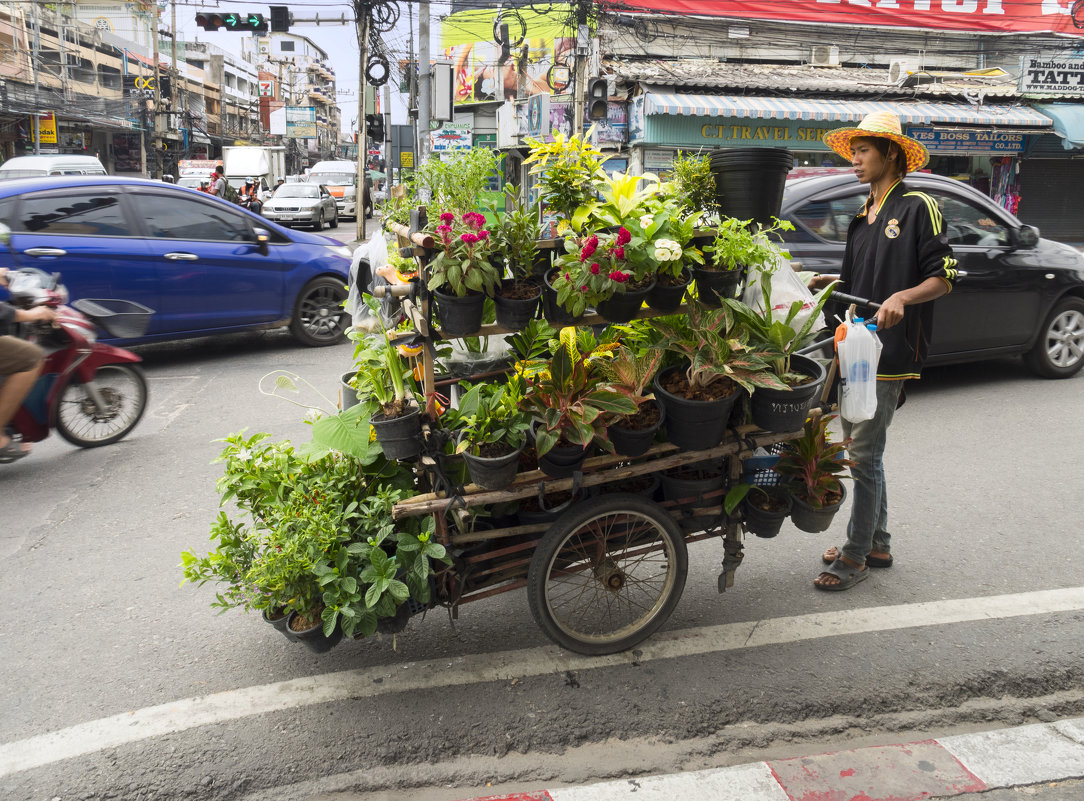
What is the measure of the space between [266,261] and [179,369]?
1.31 metres

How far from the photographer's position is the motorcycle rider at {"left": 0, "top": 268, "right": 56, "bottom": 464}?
472 centimetres

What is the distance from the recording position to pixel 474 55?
103 feet

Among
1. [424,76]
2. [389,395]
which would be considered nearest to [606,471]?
[389,395]

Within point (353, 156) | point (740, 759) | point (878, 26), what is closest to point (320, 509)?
point (740, 759)

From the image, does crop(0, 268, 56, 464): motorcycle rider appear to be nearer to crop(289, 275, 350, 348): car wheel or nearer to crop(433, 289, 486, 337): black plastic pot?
crop(433, 289, 486, 337): black plastic pot

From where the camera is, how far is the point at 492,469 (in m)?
2.75

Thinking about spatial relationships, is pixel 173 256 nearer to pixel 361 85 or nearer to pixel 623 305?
pixel 623 305

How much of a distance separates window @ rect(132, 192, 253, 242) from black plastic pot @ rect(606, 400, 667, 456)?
583cm

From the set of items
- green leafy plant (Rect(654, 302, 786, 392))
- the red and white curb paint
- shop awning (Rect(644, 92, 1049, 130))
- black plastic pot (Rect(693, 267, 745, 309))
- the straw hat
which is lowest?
the red and white curb paint

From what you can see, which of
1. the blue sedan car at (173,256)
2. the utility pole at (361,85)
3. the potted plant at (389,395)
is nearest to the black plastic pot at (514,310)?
the potted plant at (389,395)

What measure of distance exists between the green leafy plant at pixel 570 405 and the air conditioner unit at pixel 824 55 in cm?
2208

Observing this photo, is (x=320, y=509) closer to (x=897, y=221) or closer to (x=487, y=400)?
(x=487, y=400)

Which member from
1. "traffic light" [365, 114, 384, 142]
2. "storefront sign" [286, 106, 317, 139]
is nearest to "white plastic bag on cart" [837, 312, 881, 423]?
"traffic light" [365, 114, 384, 142]

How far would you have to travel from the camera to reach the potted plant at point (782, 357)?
9.96 ft
